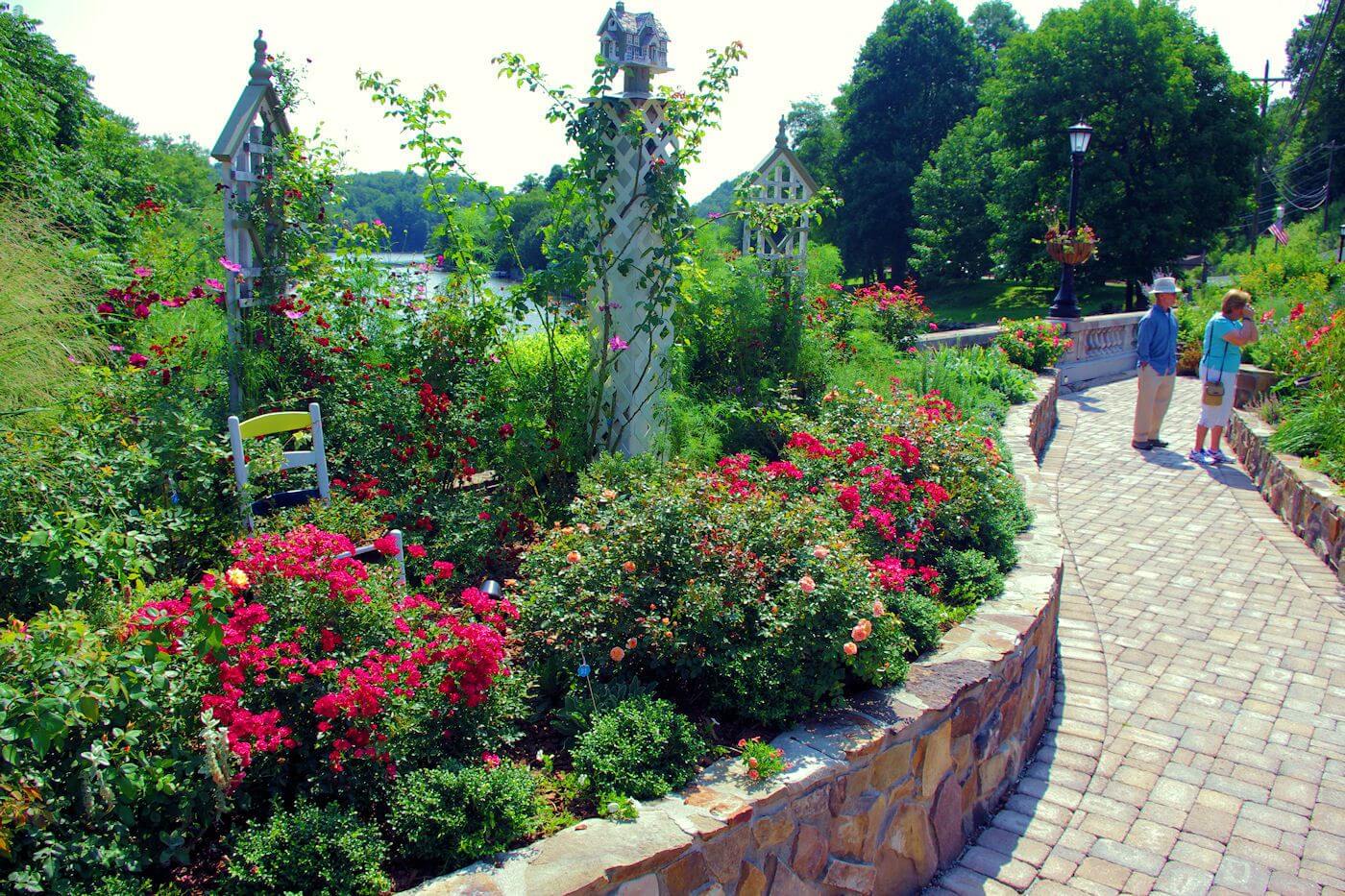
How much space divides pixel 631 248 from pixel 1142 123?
2611 cm

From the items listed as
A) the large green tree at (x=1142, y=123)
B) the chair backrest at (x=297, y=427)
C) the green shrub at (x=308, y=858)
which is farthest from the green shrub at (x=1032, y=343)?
the large green tree at (x=1142, y=123)

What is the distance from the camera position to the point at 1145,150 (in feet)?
82.8

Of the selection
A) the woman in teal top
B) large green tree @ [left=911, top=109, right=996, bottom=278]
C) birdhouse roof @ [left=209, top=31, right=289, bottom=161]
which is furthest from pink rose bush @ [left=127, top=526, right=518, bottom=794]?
large green tree @ [left=911, top=109, right=996, bottom=278]

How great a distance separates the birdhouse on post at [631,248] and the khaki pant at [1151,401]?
6.13 meters

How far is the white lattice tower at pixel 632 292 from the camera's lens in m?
4.86

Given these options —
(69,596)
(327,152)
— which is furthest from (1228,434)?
(69,596)

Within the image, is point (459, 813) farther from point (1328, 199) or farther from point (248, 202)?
point (1328, 199)

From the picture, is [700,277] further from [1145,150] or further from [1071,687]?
[1145,150]

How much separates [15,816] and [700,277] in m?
4.38

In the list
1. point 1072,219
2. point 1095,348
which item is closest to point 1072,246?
point 1072,219

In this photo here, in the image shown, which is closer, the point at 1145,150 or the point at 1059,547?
the point at 1059,547

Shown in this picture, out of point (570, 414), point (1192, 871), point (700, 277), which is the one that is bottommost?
point (1192, 871)

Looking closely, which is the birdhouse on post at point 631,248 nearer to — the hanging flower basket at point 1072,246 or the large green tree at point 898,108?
the hanging flower basket at point 1072,246

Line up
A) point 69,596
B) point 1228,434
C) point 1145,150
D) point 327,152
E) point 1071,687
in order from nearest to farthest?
point 69,596 < point 1071,687 < point 327,152 < point 1228,434 < point 1145,150
